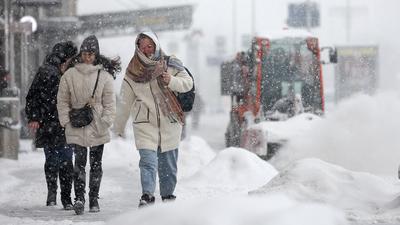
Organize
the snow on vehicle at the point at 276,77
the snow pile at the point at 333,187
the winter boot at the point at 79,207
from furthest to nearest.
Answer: the snow on vehicle at the point at 276,77 < the winter boot at the point at 79,207 < the snow pile at the point at 333,187

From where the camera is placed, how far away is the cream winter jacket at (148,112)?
316 inches

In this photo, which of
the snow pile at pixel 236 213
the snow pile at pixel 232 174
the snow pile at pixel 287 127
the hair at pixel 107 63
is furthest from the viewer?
the snow pile at pixel 287 127

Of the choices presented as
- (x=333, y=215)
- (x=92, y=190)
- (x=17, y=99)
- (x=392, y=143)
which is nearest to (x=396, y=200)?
(x=333, y=215)

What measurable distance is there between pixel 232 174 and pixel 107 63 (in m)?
3.31

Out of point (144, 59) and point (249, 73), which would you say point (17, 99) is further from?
point (144, 59)

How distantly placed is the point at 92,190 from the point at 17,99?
8257 millimetres

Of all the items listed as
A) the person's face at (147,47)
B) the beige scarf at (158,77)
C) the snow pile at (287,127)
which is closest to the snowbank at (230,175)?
the beige scarf at (158,77)

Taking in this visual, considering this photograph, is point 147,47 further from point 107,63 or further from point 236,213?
point 236,213

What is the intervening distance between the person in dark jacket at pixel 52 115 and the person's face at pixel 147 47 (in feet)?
4.89

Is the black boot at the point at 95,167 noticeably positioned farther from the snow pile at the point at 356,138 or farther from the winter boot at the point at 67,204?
the snow pile at the point at 356,138

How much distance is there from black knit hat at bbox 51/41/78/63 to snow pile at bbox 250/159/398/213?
7.95ft

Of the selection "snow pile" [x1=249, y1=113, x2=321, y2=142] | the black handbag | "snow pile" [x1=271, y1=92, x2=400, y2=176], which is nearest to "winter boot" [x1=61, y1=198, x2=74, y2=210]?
the black handbag

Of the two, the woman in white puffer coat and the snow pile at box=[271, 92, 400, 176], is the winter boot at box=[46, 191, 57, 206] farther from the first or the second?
the snow pile at box=[271, 92, 400, 176]

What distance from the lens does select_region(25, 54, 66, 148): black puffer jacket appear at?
930 centimetres
